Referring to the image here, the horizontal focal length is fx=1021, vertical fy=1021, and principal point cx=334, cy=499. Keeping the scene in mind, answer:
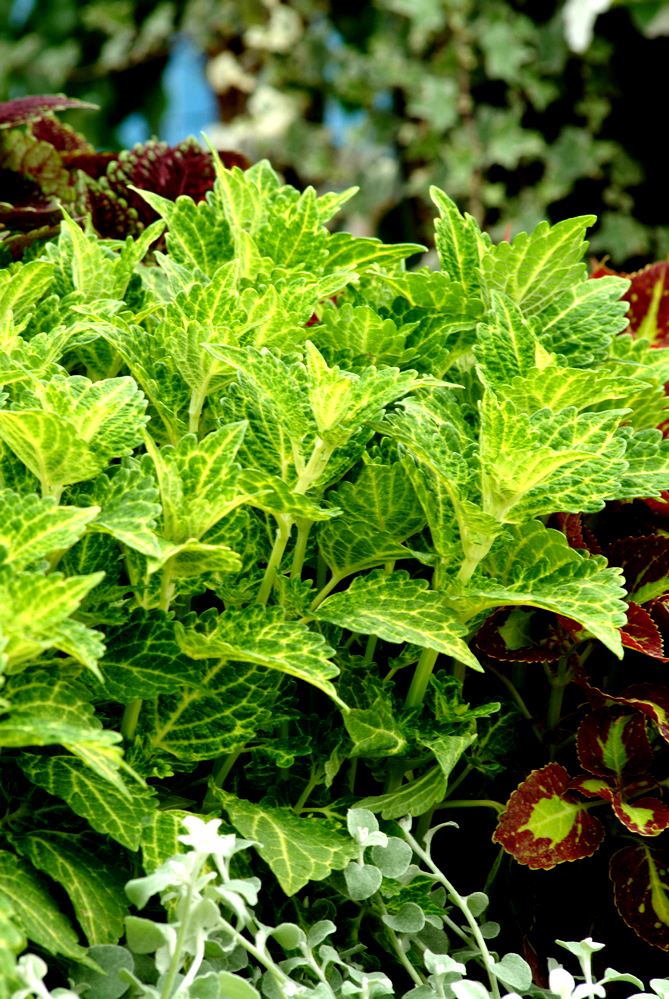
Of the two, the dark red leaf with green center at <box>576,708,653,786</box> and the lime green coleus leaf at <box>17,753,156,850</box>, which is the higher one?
the lime green coleus leaf at <box>17,753,156,850</box>

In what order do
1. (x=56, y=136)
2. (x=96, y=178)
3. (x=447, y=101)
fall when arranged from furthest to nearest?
1. (x=447, y=101)
2. (x=56, y=136)
3. (x=96, y=178)

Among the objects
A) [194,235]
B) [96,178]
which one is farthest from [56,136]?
[194,235]

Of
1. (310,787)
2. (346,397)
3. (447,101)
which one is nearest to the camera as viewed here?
(346,397)

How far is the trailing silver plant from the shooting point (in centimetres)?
54

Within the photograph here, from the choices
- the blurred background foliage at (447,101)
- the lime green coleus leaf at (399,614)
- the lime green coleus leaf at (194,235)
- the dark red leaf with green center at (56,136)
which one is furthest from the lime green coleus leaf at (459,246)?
the blurred background foliage at (447,101)

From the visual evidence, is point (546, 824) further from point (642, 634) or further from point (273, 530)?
point (273, 530)

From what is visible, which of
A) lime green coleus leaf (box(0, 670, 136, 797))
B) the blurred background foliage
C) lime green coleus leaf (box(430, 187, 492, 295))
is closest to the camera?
lime green coleus leaf (box(0, 670, 136, 797))

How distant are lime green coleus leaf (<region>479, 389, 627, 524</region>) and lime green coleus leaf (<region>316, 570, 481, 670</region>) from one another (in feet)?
0.24

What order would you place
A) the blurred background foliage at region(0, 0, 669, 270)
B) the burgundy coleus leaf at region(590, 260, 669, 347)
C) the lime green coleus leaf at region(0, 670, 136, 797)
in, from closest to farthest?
the lime green coleus leaf at region(0, 670, 136, 797), the burgundy coleus leaf at region(590, 260, 669, 347), the blurred background foliage at region(0, 0, 669, 270)

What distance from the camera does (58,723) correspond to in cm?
51

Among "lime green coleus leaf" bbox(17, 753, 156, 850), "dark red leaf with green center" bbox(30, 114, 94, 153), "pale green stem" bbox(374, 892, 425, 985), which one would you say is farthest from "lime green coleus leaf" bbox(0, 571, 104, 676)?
"dark red leaf with green center" bbox(30, 114, 94, 153)

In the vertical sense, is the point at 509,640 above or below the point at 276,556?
below

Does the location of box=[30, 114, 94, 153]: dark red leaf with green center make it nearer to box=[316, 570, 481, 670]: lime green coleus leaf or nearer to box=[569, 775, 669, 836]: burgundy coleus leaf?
box=[316, 570, 481, 670]: lime green coleus leaf

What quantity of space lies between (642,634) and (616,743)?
101mm
